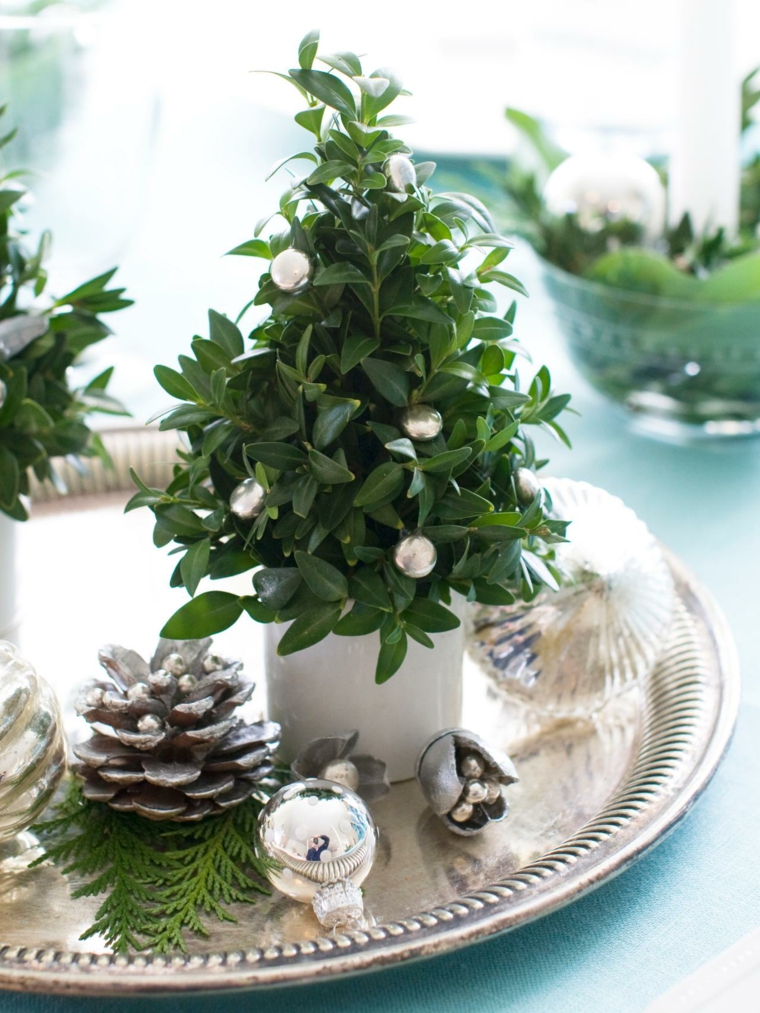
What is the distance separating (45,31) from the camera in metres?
0.70

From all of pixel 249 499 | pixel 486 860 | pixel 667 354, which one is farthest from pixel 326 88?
Result: pixel 667 354

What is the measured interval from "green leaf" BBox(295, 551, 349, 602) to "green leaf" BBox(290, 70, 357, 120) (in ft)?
0.41

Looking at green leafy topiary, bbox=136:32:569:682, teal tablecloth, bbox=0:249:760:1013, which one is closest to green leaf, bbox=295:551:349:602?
green leafy topiary, bbox=136:32:569:682

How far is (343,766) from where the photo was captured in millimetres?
376

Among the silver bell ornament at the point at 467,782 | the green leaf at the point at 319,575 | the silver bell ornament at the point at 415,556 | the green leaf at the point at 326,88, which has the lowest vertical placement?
the silver bell ornament at the point at 467,782

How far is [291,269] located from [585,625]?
171mm

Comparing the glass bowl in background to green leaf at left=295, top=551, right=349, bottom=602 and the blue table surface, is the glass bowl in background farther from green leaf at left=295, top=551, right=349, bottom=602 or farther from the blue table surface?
green leaf at left=295, top=551, right=349, bottom=602

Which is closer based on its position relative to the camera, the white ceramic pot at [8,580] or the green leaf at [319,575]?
the green leaf at [319,575]

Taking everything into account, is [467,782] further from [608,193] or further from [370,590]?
[608,193]

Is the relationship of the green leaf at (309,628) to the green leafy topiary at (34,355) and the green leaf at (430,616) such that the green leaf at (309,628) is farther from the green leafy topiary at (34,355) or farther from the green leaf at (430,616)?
the green leafy topiary at (34,355)

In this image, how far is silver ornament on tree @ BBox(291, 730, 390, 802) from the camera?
0.38 metres

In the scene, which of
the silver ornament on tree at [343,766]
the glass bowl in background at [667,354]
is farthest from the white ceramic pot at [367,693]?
the glass bowl in background at [667,354]

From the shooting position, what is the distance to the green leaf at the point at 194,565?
356mm

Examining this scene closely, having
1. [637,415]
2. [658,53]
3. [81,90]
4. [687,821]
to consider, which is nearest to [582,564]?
[687,821]
